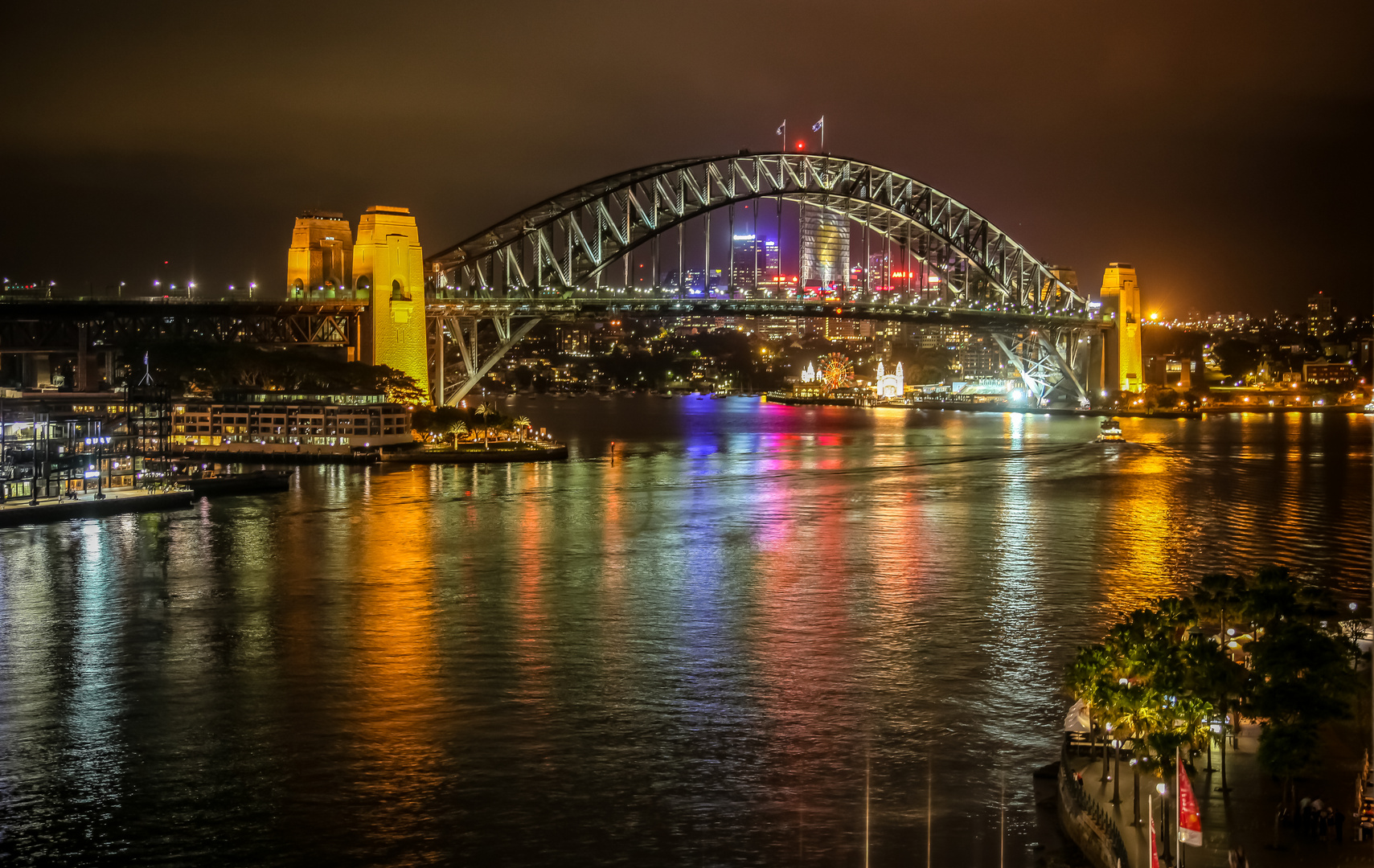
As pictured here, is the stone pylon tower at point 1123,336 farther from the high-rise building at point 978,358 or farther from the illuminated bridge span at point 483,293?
the high-rise building at point 978,358

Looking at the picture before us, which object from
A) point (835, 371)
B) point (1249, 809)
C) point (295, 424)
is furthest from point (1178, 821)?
point (835, 371)

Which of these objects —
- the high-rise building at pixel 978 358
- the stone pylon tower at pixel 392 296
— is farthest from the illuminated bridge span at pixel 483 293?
the high-rise building at pixel 978 358

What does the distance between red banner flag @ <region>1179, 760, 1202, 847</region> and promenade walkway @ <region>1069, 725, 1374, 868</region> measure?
0.14 metres

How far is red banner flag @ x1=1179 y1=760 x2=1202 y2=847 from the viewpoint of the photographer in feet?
30.4

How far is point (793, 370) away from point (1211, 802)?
149101mm

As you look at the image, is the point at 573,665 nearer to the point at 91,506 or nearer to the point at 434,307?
the point at 91,506

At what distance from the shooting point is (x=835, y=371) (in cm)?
13212

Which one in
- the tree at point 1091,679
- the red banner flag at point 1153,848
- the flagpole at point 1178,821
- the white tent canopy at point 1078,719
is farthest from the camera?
the white tent canopy at point 1078,719

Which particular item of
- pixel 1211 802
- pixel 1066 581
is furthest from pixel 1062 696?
pixel 1066 581

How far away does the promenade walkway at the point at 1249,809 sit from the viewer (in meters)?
9.34

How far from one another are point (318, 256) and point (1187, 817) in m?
49.1

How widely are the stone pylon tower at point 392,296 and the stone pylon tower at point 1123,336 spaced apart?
43.7 meters

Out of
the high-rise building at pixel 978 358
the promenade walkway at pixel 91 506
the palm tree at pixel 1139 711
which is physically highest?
the high-rise building at pixel 978 358

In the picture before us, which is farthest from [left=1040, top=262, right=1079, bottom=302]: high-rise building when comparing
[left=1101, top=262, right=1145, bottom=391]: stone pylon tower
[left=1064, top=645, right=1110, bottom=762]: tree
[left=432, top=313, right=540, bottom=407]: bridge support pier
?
[left=1064, top=645, right=1110, bottom=762]: tree
